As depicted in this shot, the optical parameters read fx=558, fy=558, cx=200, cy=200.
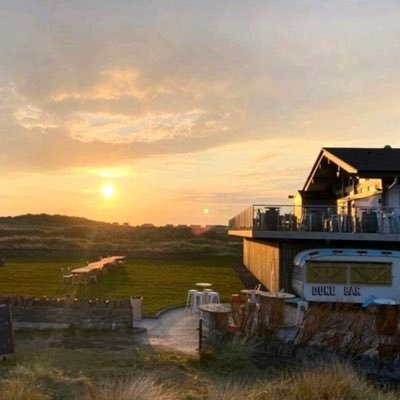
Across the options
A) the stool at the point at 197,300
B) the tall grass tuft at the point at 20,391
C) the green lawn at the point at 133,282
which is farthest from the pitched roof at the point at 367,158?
the tall grass tuft at the point at 20,391

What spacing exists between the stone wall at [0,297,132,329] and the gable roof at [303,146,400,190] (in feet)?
32.0

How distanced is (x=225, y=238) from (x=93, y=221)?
53.0 m

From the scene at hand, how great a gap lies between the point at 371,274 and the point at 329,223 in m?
2.09

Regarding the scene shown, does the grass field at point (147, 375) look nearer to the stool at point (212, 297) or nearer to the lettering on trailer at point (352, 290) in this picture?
the stool at point (212, 297)

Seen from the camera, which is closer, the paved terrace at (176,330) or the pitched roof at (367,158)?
the paved terrace at (176,330)

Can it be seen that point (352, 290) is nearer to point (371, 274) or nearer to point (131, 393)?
point (371, 274)

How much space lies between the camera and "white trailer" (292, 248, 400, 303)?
16.9 meters

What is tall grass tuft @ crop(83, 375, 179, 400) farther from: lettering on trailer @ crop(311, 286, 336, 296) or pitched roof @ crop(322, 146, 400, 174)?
pitched roof @ crop(322, 146, 400, 174)

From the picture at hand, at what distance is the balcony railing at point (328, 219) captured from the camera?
1777 centimetres

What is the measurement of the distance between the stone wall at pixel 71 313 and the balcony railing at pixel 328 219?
6446mm

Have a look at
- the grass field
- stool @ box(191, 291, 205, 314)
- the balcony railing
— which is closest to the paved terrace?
stool @ box(191, 291, 205, 314)

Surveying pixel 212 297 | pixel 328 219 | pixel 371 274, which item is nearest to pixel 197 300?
pixel 212 297

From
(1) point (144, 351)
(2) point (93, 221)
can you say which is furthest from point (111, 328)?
(2) point (93, 221)

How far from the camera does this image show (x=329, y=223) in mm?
18000
